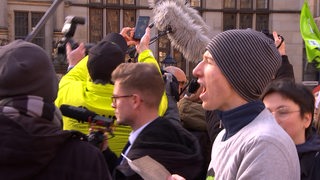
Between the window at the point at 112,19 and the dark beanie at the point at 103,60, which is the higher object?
the window at the point at 112,19

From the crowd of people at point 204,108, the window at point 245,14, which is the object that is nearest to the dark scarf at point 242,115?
the crowd of people at point 204,108

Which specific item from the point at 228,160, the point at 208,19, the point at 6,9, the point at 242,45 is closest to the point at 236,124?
the point at 228,160

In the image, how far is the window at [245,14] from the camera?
1766cm

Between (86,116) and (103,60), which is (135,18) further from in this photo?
(86,116)

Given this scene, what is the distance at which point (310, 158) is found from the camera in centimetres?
291

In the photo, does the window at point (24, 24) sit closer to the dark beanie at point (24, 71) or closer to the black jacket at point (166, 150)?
the black jacket at point (166, 150)

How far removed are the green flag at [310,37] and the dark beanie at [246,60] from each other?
6.18 metres

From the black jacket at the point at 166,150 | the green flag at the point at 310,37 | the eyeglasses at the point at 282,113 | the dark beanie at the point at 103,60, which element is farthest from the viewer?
the green flag at the point at 310,37

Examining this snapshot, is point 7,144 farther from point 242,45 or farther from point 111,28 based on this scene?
point 111,28

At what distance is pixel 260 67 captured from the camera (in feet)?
6.82

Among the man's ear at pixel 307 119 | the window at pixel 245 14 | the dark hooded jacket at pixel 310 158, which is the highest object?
the window at pixel 245 14

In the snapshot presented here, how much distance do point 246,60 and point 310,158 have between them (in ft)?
3.63

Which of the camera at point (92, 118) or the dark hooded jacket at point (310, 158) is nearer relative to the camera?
the camera at point (92, 118)

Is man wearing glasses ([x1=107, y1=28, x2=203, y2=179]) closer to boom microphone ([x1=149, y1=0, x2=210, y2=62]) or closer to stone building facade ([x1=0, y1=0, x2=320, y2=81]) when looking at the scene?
boom microphone ([x1=149, y1=0, x2=210, y2=62])
